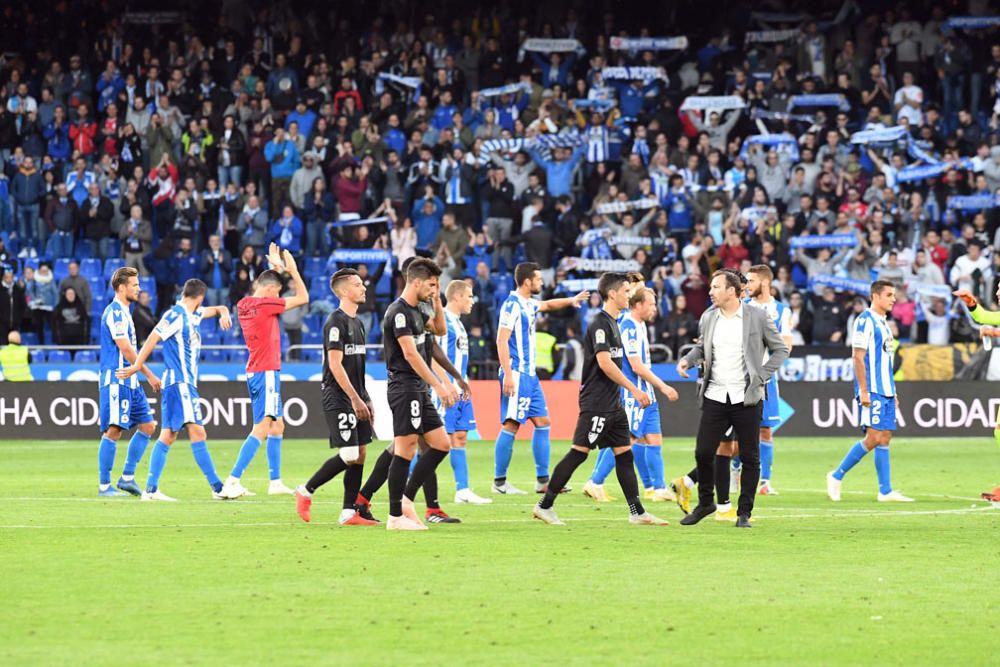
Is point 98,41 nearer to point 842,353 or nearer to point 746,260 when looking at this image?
point 746,260

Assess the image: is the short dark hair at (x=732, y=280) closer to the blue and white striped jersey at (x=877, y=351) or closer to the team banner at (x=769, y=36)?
the blue and white striped jersey at (x=877, y=351)

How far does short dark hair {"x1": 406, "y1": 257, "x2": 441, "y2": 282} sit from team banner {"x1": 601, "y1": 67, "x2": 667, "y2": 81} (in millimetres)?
23837

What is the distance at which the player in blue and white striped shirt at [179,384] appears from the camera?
55.5 feet

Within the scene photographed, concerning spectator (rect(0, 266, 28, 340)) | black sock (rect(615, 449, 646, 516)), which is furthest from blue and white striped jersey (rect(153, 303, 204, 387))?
spectator (rect(0, 266, 28, 340))

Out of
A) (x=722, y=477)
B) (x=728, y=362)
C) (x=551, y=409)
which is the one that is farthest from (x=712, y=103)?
(x=728, y=362)

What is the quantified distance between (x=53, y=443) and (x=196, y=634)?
814 inches

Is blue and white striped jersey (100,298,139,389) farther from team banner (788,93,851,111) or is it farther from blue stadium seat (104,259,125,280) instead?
team banner (788,93,851,111)

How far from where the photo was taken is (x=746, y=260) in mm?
31031

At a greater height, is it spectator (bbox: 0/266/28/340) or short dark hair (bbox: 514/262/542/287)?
short dark hair (bbox: 514/262/542/287)

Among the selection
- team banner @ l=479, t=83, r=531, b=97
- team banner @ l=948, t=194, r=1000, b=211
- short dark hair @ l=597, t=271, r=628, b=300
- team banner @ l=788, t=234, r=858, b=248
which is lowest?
team banner @ l=788, t=234, r=858, b=248

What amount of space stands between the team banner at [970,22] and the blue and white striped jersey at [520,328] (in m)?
22.2

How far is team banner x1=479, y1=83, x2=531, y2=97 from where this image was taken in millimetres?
36000

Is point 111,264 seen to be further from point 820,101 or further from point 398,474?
point 398,474

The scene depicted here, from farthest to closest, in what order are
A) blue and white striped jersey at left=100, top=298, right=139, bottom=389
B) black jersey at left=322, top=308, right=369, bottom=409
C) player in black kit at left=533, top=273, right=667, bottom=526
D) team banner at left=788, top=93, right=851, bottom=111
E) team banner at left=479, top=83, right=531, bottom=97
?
team banner at left=479, top=83, right=531, bottom=97 → team banner at left=788, top=93, right=851, bottom=111 → blue and white striped jersey at left=100, top=298, right=139, bottom=389 → black jersey at left=322, top=308, right=369, bottom=409 → player in black kit at left=533, top=273, right=667, bottom=526
